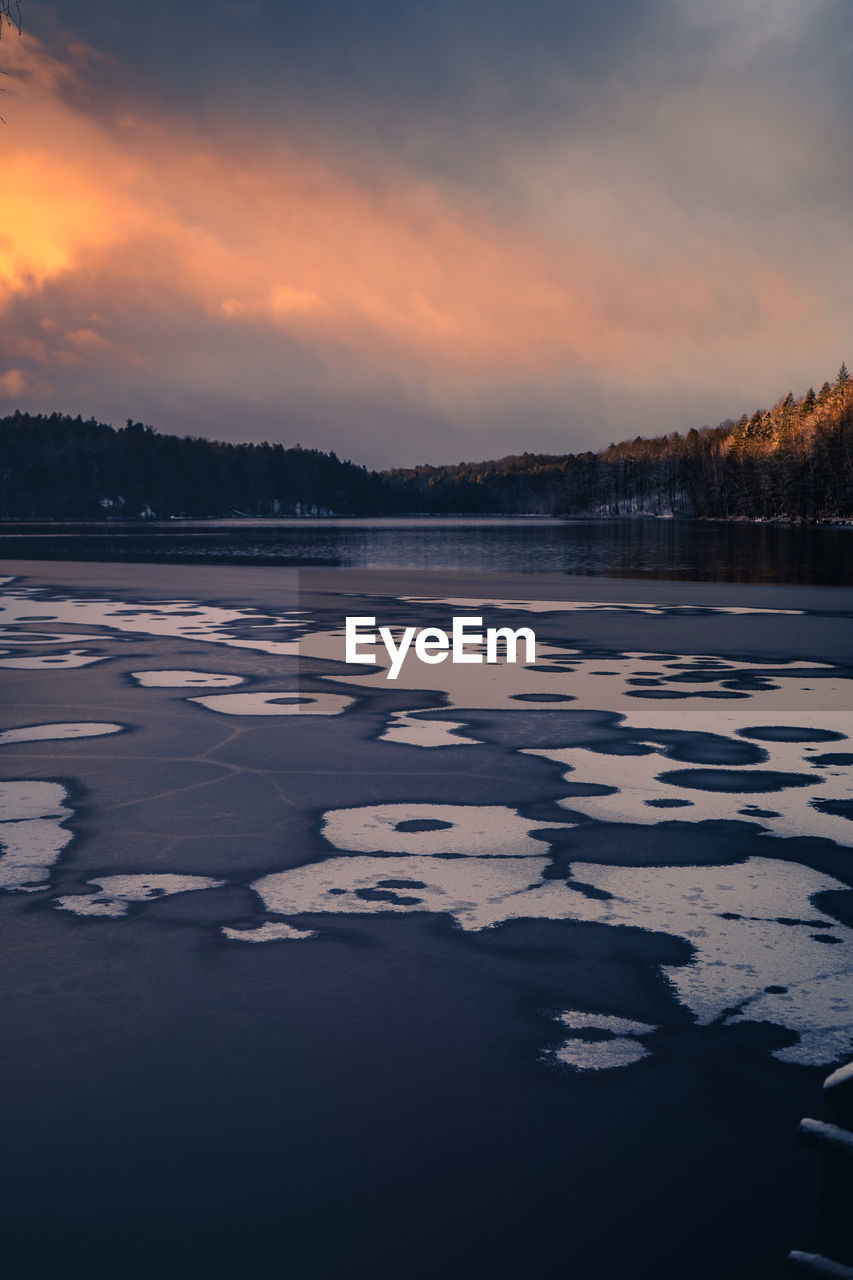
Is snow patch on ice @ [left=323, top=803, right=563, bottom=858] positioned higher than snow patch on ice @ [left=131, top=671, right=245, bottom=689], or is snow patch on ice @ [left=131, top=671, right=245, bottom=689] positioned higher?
snow patch on ice @ [left=131, top=671, right=245, bottom=689]

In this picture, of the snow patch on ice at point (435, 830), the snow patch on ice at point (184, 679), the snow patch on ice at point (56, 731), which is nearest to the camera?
the snow patch on ice at point (435, 830)

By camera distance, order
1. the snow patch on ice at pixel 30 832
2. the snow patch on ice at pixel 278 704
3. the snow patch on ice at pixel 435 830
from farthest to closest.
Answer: the snow patch on ice at pixel 278 704 → the snow patch on ice at pixel 435 830 → the snow patch on ice at pixel 30 832

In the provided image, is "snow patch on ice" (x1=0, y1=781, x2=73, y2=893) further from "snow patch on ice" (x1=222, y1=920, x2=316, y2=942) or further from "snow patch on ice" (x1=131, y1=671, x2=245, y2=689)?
"snow patch on ice" (x1=131, y1=671, x2=245, y2=689)

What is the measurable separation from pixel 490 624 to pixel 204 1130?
43.0 feet

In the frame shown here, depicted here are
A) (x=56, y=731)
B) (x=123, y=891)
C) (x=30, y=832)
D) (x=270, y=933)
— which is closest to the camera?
(x=270, y=933)

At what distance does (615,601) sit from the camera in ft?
65.4

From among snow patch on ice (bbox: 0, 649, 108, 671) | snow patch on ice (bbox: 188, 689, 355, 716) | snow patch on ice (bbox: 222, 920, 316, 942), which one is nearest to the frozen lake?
snow patch on ice (bbox: 222, 920, 316, 942)

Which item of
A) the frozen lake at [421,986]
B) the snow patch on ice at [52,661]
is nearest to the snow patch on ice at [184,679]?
the snow patch on ice at [52,661]

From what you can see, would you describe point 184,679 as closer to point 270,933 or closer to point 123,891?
point 123,891

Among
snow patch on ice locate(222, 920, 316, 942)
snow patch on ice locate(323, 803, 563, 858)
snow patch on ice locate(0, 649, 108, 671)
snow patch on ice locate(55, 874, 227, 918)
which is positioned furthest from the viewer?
snow patch on ice locate(0, 649, 108, 671)

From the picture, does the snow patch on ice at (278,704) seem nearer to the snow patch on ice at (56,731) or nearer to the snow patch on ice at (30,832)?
the snow patch on ice at (56,731)

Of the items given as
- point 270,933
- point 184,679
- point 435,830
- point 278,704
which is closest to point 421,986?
point 270,933

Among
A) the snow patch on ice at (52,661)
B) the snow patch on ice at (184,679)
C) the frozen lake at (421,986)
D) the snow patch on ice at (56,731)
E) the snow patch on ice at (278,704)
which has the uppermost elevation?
the snow patch on ice at (52,661)

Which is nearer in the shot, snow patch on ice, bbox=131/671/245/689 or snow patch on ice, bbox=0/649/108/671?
snow patch on ice, bbox=131/671/245/689
